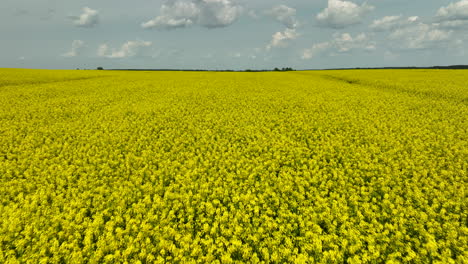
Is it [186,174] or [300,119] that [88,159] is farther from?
[300,119]

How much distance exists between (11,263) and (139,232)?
8.99 feet

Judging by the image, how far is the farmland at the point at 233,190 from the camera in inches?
226

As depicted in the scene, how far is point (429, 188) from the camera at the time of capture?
8.23m

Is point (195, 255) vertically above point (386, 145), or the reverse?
point (386, 145)

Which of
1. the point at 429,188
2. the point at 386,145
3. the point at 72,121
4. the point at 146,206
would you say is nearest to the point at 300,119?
the point at 386,145

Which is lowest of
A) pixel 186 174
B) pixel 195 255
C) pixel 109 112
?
pixel 195 255

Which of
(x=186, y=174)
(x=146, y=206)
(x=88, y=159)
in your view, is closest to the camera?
(x=146, y=206)

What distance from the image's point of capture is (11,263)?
5234mm

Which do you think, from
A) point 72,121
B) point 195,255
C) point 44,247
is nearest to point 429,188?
point 195,255

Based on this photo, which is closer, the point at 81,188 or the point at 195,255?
the point at 195,255

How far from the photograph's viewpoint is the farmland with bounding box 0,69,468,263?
5.74 meters

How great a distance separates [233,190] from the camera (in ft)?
26.0

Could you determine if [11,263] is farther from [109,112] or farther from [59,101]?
[59,101]

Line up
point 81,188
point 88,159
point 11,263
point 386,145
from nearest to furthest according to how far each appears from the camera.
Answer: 1. point 11,263
2. point 81,188
3. point 88,159
4. point 386,145
